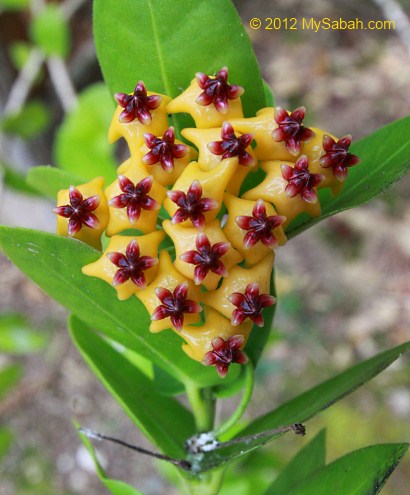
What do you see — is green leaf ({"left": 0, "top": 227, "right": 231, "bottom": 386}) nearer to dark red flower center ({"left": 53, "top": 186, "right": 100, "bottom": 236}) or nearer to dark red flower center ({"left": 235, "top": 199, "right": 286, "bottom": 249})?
dark red flower center ({"left": 53, "top": 186, "right": 100, "bottom": 236})

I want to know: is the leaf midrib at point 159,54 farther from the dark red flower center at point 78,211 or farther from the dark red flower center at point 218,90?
the dark red flower center at point 78,211

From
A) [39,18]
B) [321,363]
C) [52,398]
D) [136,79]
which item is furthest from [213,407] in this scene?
[52,398]

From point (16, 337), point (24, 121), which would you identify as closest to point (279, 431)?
point (16, 337)

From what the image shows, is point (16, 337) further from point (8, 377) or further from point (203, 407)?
point (203, 407)

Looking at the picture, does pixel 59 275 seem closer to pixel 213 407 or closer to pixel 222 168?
pixel 222 168

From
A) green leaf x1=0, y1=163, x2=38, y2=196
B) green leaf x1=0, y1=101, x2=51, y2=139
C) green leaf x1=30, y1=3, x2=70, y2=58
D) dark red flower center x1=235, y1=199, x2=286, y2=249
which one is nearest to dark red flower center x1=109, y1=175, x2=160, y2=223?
dark red flower center x1=235, y1=199, x2=286, y2=249
